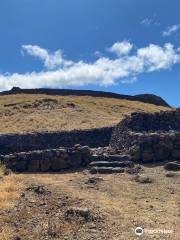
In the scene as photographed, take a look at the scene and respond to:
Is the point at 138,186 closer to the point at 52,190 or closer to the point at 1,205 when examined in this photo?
the point at 52,190

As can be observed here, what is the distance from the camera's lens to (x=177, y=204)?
1459 cm

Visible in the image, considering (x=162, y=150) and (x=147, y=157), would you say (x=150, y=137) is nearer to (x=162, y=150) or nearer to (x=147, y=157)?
(x=162, y=150)

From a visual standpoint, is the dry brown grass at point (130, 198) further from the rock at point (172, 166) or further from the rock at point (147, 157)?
the rock at point (147, 157)

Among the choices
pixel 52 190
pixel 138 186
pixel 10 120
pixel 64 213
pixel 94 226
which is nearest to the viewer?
pixel 94 226

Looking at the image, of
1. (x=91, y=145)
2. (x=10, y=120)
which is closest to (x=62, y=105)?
(x=10, y=120)

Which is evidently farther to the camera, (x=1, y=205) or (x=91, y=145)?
(x=91, y=145)

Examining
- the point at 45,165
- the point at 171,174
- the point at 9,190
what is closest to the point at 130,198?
the point at 9,190

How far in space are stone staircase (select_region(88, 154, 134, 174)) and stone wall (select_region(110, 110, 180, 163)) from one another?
1025 millimetres

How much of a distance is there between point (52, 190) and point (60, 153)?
6.60 meters

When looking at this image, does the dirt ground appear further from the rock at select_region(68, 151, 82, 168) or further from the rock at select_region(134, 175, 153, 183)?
the rock at select_region(68, 151, 82, 168)

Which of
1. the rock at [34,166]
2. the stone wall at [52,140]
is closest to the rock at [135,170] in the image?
the rock at [34,166]

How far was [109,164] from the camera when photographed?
22.5 metres

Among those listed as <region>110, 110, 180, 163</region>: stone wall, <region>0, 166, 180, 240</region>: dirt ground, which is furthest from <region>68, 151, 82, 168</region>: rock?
<region>0, 166, 180, 240</region>: dirt ground

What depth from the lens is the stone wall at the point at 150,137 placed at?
941 inches
